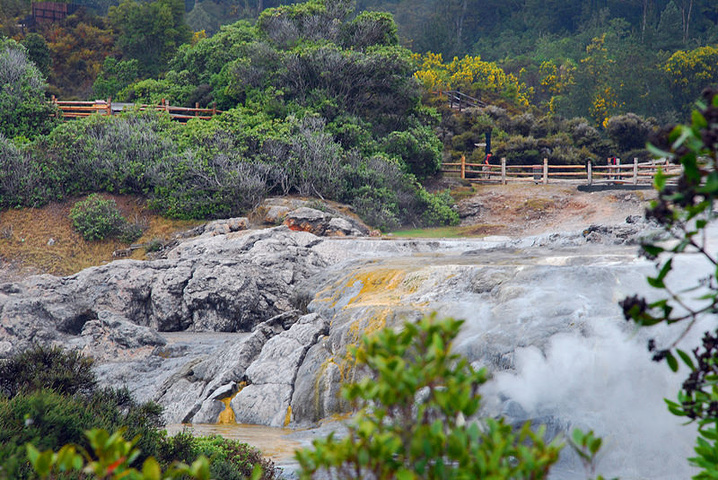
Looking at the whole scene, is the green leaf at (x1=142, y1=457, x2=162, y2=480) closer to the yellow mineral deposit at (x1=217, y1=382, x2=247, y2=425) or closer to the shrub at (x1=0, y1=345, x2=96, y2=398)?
the shrub at (x1=0, y1=345, x2=96, y2=398)

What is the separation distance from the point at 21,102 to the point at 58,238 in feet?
28.9

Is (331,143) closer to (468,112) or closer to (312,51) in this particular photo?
(312,51)

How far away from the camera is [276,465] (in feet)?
20.8

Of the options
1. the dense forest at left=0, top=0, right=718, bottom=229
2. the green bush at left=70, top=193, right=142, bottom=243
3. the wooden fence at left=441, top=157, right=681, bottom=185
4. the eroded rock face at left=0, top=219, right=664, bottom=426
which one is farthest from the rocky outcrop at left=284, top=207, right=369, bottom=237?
the wooden fence at left=441, top=157, right=681, bottom=185

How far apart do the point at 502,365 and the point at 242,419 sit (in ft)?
12.2

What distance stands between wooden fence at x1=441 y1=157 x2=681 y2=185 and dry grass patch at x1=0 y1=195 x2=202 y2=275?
1505cm

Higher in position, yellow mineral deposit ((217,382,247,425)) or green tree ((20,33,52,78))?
green tree ((20,33,52,78))

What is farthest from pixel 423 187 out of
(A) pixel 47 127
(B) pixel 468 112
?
(A) pixel 47 127

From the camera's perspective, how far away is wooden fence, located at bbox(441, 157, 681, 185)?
30422 mm

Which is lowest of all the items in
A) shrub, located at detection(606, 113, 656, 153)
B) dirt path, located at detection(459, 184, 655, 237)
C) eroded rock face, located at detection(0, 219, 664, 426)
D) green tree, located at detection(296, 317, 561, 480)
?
dirt path, located at detection(459, 184, 655, 237)

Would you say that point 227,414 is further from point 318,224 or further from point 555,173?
point 555,173

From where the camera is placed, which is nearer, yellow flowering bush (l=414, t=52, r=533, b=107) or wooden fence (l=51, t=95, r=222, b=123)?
wooden fence (l=51, t=95, r=222, b=123)

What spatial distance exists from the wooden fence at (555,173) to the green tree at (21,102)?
18.5m

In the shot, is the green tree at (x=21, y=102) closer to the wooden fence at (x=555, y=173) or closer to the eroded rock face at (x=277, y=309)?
the eroded rock face at (x=277, y=309)
